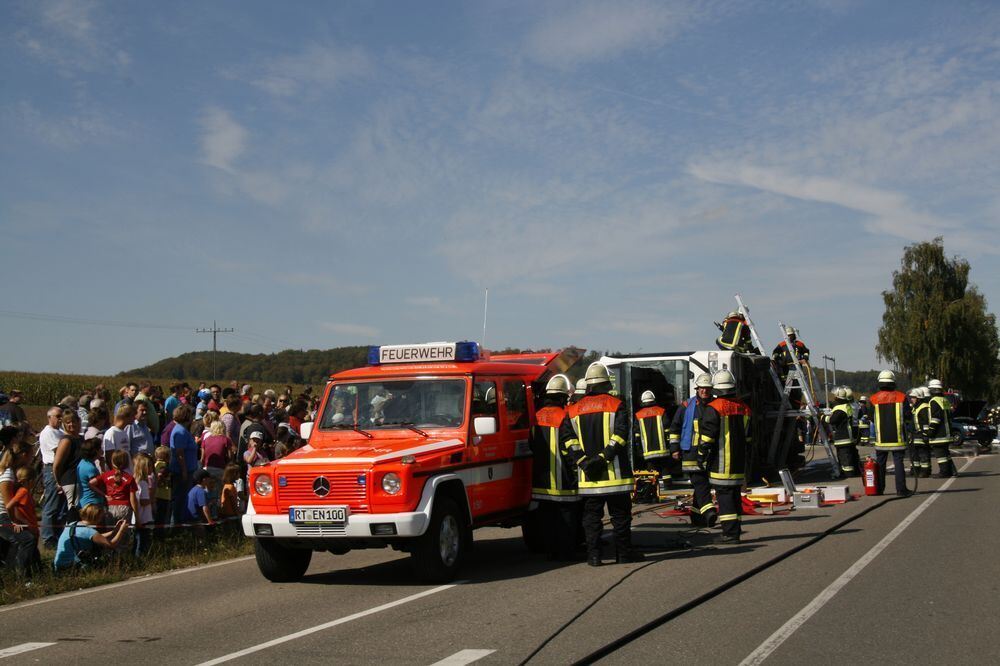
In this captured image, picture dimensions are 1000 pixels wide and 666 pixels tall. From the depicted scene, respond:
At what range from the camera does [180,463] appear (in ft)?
44.6

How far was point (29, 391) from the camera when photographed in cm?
4138

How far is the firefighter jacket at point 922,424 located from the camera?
21156 mm

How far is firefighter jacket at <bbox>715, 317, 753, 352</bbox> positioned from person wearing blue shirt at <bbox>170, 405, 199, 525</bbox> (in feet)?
37.0

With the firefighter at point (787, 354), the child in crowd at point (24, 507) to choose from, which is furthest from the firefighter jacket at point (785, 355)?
the child in crowd at point (24, 507)

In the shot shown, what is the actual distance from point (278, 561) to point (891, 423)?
11.9 metres

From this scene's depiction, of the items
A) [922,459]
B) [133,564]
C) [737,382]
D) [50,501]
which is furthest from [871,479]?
[50,501]

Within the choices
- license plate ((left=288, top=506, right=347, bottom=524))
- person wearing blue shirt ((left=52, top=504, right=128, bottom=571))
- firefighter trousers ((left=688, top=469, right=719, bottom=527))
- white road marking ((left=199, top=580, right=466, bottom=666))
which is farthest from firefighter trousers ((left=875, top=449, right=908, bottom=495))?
person wearing blue shirt ((left=52, top=504, right=128, bottom=571))

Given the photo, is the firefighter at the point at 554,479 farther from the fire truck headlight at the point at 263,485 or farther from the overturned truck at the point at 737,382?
the overturned truck at the point at 737,382

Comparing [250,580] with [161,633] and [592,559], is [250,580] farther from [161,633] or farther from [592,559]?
[592,559]

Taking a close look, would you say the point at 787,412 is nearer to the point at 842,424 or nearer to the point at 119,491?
the point at 842,424

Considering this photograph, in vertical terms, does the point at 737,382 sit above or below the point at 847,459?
above

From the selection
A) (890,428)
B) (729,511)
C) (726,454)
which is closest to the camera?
(729,511)

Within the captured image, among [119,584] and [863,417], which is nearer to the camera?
[119,584]

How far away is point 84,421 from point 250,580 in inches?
265
